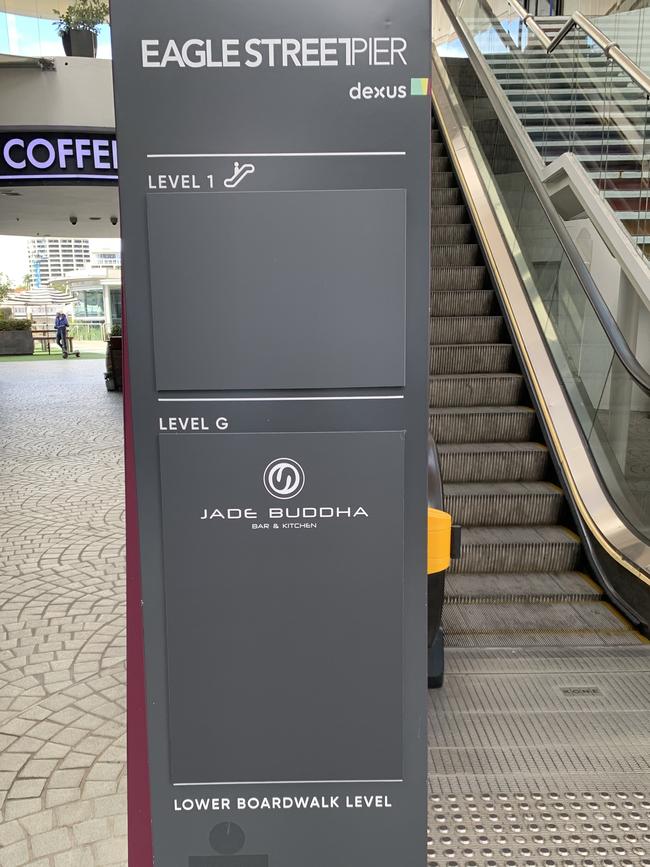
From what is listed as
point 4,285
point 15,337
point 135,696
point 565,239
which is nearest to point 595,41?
point 565,239

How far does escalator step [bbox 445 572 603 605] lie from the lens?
11.8 ft

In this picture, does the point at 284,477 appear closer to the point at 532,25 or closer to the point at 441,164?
the point at 532,25

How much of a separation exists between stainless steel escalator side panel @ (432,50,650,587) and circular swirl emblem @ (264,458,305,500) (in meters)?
2.47

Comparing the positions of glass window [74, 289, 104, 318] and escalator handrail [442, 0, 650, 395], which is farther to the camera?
glass window [74, 289, 104, 318]

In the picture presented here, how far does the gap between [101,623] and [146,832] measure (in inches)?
84.3

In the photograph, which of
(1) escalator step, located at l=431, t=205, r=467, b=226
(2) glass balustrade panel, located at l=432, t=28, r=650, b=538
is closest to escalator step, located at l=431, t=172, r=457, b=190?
(2) glass balustrade panel, located at l=432, t=28, r=650, b=538

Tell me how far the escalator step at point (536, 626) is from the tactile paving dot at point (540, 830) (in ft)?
3.27

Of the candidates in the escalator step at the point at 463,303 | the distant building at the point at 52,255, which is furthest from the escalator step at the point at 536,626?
the distant building at the point at 52,255

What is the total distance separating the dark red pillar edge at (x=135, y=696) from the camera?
1.45 m

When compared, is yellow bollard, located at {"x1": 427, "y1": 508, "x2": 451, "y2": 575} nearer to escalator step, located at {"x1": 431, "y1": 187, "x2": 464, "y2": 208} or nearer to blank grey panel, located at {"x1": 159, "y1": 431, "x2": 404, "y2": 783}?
blank grey panel, located at {"x1": 159, "y1": 431, "x2": 404, "y2": 783}

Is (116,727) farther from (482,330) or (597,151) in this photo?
(597,151)

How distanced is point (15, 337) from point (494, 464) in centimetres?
2242

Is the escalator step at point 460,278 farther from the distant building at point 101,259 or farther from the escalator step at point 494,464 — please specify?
the distant building at point 101,259

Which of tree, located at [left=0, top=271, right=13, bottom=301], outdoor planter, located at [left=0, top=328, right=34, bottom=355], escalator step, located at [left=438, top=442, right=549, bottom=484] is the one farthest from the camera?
tree, located at [left=0, top=271, right=13, bottom=301]
